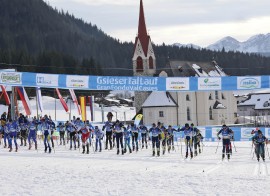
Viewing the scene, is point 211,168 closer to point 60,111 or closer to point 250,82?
point 250,82

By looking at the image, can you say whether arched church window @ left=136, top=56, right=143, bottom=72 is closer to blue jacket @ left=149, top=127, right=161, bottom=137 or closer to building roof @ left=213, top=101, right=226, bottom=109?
building roof @ left=213, top=101, right=226, bottom=109

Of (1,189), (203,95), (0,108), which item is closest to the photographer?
(1,189)

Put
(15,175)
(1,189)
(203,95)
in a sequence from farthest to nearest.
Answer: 1. (203,95)
2. (15,175)
3. (1,189)

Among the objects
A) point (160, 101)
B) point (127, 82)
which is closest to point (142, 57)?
point (160, 101)

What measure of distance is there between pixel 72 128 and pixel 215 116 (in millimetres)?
49714

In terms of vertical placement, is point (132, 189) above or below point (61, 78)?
below

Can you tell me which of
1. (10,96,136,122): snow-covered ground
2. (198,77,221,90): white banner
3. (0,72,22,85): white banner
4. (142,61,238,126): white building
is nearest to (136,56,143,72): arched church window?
(142,61,238,126): white building

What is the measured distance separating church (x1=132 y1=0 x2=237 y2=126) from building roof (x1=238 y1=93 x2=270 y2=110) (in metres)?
27.8

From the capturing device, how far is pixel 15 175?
17.2 m

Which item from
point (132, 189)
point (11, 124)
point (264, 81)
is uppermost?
point (264, 81)

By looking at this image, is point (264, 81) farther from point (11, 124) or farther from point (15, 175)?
point (15, 175)

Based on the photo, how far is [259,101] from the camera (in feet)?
362

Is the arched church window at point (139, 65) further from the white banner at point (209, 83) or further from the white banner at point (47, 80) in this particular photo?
the white banner at point (47, 80)

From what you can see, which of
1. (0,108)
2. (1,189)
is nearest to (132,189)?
(1,189)
